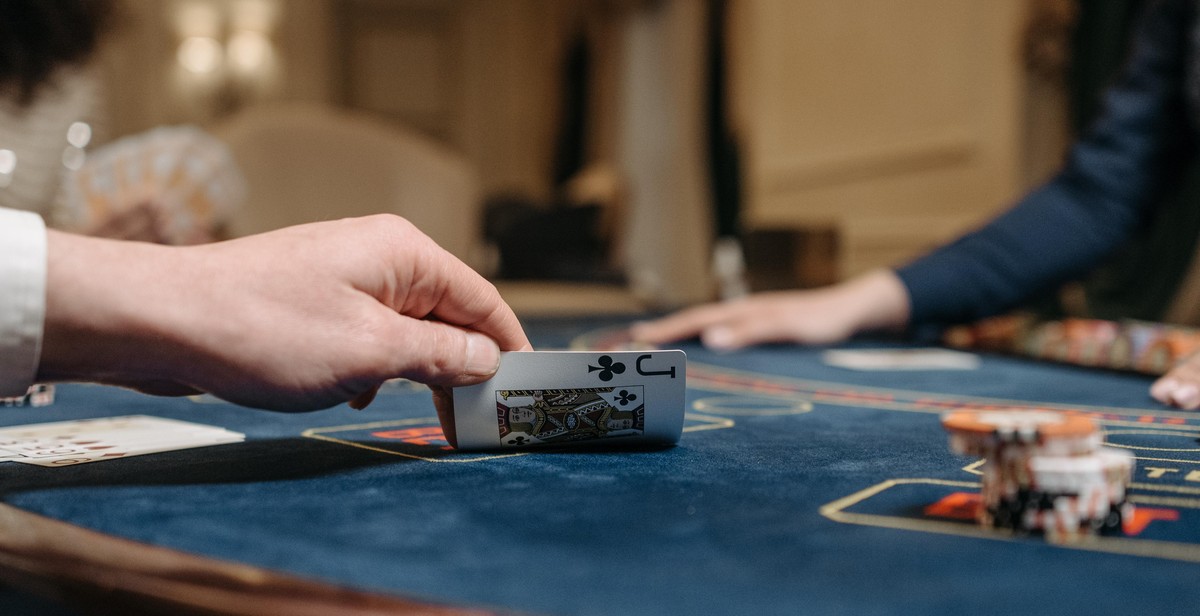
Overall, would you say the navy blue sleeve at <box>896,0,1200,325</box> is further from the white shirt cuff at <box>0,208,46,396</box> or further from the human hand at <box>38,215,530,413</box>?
the white shirt cuff at <box>0,208,46,396</box>

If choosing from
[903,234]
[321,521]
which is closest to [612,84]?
[903,234]

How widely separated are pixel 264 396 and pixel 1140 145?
2.13m

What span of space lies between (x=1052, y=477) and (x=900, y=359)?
52.5 inches

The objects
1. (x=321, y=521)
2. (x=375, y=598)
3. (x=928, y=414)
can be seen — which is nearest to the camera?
(x=375, y=598)

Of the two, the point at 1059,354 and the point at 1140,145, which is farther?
the point at 1140,145

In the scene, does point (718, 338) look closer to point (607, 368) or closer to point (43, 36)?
point (607, 368)

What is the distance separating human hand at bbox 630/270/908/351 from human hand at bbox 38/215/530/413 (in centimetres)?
137

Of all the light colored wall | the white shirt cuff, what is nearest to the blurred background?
the light colored wall

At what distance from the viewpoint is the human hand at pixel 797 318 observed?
6.93ft

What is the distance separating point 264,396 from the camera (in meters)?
0.71

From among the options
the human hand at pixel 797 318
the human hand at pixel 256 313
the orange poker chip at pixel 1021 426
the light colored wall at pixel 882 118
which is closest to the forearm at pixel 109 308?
the human hand at pixel 256 313

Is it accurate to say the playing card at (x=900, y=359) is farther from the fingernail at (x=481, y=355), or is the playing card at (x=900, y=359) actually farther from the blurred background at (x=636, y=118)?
the blurred background at (x=636, y=118)

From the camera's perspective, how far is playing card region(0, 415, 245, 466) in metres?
0.85

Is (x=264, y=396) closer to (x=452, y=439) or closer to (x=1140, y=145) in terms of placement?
(x=452, y=439)
